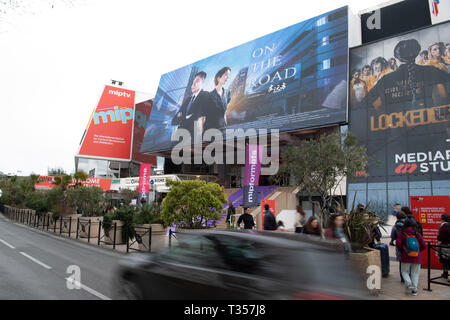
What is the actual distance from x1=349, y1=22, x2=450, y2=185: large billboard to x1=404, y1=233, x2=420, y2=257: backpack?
1308cm

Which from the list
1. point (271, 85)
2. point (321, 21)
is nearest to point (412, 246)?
point (271, 85)

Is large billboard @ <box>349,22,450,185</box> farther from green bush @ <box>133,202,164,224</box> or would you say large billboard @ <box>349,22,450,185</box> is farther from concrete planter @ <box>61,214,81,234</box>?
concrete planter @ <box>61,214,81,234</box>

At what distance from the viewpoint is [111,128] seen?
47812mm

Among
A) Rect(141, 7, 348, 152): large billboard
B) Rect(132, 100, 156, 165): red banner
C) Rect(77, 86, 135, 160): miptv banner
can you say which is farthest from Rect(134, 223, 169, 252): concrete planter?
Rect(132, 100, 156, 165): red banner

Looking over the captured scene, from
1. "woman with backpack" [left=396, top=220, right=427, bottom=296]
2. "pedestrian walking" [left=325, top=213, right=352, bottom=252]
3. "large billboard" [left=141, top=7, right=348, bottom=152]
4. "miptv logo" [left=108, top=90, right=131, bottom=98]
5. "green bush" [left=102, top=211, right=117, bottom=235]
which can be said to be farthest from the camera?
"miptv logo" [left=108, top=90, right=131, bottom=98]

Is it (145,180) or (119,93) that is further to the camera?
(119,93)

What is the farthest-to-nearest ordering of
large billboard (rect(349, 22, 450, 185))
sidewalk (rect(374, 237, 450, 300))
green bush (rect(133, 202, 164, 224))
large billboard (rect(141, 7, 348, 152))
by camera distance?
1. large billboard (rect(141, 7, 348, 152))
2. large billboard (rect(349, 22, 450, 185))
3. green bush (rect(133, 202, 164, 224))
4. sidewalk (rect(374, 237, 450, 300))

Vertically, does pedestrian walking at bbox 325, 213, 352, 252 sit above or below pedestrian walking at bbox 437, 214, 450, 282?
above

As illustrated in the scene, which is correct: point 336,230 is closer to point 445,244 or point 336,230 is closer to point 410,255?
point 410,255

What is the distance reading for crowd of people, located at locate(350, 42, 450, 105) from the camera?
2025 centimetres

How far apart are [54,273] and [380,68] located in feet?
79.1

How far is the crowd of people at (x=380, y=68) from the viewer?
66.4 feet

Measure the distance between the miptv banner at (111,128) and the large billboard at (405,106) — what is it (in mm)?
36118

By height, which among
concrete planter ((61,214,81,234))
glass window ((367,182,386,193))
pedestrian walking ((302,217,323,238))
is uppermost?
glass window ((367,182,386,193))
